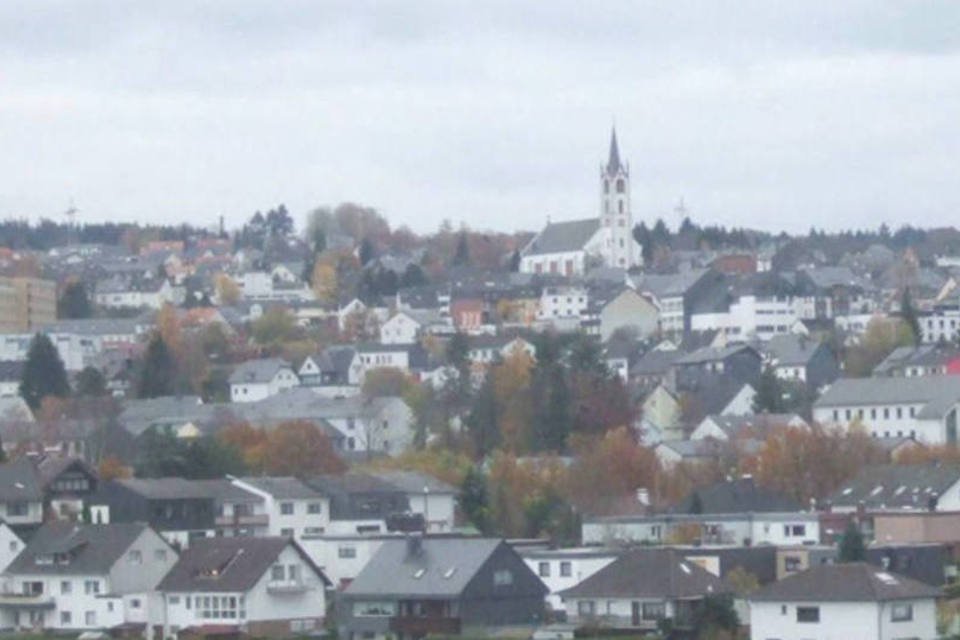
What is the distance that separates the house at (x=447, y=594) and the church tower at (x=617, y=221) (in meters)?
97.6

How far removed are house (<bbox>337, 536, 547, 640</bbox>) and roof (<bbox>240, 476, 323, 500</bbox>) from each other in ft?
31.6

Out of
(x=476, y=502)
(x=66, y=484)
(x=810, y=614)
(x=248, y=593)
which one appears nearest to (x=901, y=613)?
(x=810, y=614)

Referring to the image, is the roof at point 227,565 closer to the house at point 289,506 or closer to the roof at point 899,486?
the house at point 289,506

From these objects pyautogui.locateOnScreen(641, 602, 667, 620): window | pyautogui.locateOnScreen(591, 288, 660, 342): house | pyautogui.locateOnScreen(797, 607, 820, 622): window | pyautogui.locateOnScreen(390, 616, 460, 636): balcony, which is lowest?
pyautogui.locateOnScreen(390, 616, 460, 636): balcony

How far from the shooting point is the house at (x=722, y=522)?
5797 centimetres

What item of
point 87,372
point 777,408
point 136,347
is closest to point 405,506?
point 777,408

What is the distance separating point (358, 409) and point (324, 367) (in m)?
19.0

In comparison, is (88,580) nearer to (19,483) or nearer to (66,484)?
(19,483)

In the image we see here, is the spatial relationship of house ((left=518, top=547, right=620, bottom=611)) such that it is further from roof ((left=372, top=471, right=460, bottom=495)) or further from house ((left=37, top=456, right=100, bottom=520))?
house ((left=37, top=456, right=100, bottom=520))

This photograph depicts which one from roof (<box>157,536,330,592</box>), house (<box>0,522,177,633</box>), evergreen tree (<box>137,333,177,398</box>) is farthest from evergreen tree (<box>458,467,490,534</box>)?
evergreen tree (<box>137,333,177,398</box>)

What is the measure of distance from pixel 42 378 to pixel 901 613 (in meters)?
49.6

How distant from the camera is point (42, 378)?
3607 inches

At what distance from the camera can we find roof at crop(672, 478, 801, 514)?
6044cm

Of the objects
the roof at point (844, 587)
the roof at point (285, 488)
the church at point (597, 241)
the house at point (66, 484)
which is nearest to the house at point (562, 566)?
the roof at point (844, 587)
